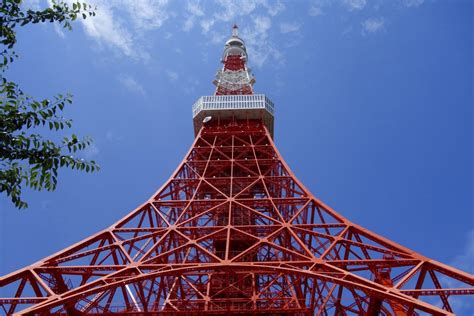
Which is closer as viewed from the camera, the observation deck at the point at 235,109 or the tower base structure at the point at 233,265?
the tower base structure at the point at 233,265

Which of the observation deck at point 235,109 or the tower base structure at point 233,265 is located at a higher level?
the observation deck at point 235,109

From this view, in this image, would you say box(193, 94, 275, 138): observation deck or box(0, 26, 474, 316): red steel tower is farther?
box(193, 94, 275, 138): observation deck

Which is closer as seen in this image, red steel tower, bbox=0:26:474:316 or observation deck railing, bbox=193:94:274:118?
red steel tower, bbox=0:26:474:316

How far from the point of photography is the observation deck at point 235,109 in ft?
70.7

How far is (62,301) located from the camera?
9.95m

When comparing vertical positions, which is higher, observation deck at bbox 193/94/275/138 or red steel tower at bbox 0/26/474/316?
observation deck at bbox 193/94/275/138

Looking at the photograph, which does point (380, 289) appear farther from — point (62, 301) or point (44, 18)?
point (44, 18)

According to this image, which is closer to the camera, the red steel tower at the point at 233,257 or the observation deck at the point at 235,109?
the red steel tower at the point at 233,257

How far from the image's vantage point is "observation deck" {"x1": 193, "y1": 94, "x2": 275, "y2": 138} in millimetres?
21547

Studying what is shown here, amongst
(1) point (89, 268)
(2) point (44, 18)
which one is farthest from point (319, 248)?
(2) point (44, 18)

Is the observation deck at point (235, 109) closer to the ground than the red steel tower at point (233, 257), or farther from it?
farther from it

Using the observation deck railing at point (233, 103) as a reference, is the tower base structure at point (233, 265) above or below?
below

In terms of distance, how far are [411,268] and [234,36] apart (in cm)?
2283

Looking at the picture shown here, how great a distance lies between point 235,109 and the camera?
21.6 m
